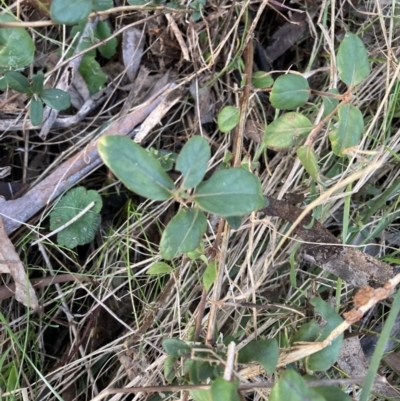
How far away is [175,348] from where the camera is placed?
2.56 feet

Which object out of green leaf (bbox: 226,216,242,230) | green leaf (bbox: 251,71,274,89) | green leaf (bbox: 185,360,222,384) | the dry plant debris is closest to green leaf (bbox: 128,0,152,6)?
the dry plant debris

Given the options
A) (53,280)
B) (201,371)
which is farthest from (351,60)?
(53,280)

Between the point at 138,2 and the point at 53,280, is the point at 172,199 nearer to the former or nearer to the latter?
the point at 53,280

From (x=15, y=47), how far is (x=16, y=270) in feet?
1.66

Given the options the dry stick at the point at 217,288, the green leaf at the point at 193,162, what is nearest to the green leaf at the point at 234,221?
the dry stick at the point at 217,288

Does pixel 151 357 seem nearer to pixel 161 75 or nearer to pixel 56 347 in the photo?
pixel 56 347

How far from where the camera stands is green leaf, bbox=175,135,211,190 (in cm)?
67

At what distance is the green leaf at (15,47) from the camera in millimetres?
944

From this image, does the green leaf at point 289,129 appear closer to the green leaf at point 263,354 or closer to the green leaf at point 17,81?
the green leaf at point 263,354

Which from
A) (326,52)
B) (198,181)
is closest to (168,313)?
(198,181)

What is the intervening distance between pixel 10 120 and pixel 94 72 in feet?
0.81

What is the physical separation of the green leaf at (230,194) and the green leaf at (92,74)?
0.67 m

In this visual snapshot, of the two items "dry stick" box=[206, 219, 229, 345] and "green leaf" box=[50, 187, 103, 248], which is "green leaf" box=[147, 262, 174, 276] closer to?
"dry stick" box=[206, 219, 229, 345]

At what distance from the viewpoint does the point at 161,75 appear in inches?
48.6
